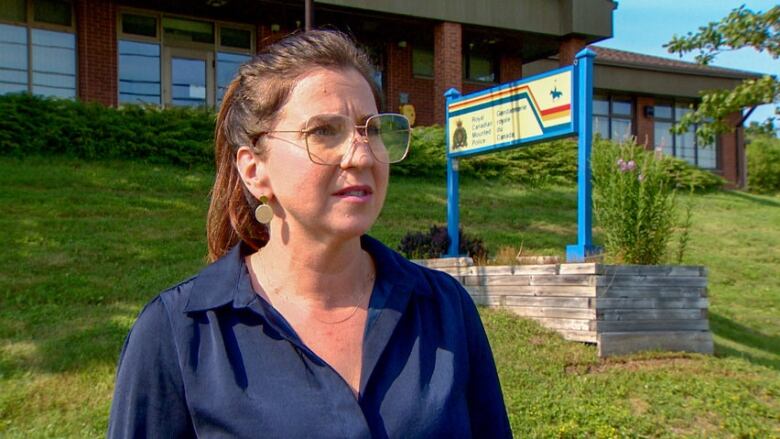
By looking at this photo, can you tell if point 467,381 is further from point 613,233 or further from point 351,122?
point 613,233

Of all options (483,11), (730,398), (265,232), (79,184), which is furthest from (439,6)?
(265,232)

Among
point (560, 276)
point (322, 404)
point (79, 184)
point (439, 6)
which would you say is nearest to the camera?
point (322, 404)

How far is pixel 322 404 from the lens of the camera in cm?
200

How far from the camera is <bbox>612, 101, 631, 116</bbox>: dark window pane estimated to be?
2883cm

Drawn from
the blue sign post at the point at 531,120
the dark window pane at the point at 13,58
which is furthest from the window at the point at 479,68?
the blue sign post at the point at 531,120

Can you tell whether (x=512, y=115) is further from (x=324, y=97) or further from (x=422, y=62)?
(x=422, y=62)

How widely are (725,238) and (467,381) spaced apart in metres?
13.0

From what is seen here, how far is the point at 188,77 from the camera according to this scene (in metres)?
19.6

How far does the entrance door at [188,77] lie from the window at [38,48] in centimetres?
213

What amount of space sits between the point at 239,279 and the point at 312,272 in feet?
0.64

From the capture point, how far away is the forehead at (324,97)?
2.22 m

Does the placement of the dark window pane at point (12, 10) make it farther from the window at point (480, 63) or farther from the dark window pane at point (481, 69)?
the dark window pane at point (481, 69)

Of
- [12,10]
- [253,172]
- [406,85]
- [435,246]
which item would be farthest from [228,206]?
[406,85]

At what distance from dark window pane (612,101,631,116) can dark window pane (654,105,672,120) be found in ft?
4.21
